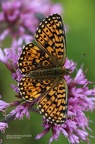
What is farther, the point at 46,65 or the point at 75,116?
the point at 46,65

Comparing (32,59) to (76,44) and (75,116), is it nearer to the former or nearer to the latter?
(75,116)

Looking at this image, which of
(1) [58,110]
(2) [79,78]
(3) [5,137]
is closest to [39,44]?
(2) [79,78]

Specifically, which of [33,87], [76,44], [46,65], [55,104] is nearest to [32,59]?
[46,65]

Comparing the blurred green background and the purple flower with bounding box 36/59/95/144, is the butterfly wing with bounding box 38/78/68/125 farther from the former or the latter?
the blurred green background

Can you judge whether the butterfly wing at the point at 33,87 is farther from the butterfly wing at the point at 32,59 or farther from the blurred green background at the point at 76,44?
the blurred green background at the point at 76,44

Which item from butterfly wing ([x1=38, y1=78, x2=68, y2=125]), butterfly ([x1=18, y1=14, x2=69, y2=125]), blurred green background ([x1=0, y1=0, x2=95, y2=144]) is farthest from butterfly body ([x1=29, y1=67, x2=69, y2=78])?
blurred green background ([x1=0, y1=0, x2=95, y2=144])

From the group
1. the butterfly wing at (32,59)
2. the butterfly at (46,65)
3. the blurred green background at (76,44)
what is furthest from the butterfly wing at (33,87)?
the blurred green background at (76,44)
